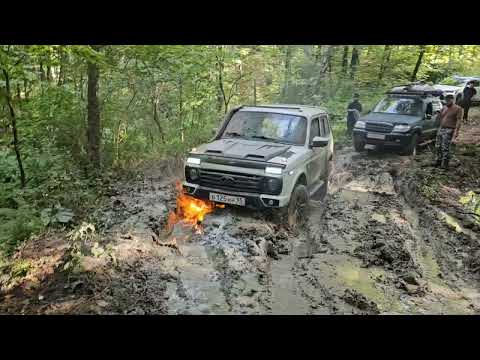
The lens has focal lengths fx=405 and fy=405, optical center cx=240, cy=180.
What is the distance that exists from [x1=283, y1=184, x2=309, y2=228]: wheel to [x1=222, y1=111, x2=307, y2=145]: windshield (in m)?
0.85

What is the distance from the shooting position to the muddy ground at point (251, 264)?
14.2ft

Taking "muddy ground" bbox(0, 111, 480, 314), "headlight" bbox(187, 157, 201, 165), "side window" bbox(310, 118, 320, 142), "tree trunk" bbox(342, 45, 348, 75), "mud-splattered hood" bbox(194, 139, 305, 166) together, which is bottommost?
"muddy ground" bbox(0, 111, 480, 314)

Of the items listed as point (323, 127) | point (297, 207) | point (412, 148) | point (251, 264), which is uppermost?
point (323, 127)

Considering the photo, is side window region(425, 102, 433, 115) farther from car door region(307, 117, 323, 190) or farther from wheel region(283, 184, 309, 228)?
wheel region(283, 184, 309, 228)

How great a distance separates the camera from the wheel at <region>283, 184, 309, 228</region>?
632 cm

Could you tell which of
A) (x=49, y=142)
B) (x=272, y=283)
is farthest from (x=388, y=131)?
(x=49, y=142)

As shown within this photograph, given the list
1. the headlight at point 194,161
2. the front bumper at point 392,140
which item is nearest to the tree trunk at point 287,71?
the front bumper at point 392,140

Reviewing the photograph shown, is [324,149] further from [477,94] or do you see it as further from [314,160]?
[477,94]

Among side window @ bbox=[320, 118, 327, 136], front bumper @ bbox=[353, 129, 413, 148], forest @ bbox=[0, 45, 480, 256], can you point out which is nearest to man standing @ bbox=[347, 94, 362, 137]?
forest @ bbox=[0, 45, 480, 256]

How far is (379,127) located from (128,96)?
7.17 metres

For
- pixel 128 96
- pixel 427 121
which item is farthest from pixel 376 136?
pixel 128 96

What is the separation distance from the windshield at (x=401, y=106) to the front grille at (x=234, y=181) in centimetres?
745

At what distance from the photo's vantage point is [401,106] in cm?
1184

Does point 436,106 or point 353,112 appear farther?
point 353,112
